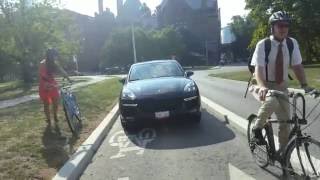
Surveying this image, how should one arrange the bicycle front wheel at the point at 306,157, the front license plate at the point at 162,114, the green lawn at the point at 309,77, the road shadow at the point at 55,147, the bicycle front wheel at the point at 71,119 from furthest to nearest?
the green lawn at the point at 309,77, the front license plate at the point at 162,114, the bicycle front wheel at the point at 71,119, the road shadow at the point at 55,147, the bicycle front wheel at the point at 306,157

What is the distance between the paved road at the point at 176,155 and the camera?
7.26 metres

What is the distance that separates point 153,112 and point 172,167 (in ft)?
11.9

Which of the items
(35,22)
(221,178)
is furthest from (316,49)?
(221,178)

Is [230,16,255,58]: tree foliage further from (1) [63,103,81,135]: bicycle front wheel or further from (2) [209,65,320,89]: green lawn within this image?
(1) [63,103,81,135]: bicycle front wheel

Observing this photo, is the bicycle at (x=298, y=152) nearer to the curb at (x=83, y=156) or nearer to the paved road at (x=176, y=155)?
the paved road at (x=176, y=155)

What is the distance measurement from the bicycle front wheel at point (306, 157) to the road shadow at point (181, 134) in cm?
391

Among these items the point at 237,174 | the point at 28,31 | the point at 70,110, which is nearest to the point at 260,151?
the point at 237,174

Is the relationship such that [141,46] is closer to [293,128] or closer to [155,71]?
[155,71]

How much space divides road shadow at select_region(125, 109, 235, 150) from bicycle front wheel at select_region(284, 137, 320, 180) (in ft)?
12.8

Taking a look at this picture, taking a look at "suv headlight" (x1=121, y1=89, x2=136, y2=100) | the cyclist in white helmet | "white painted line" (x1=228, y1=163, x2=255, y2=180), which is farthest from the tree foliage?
the cyclist in white helmet

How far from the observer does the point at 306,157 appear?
5461mm

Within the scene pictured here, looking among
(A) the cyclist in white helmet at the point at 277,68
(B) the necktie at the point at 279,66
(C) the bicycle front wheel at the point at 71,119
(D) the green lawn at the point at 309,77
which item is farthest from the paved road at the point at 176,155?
(D) the green lawn at the point at 309,77

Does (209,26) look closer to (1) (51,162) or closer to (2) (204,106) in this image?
(2) (204,106)

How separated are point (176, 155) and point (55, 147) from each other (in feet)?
7.36
